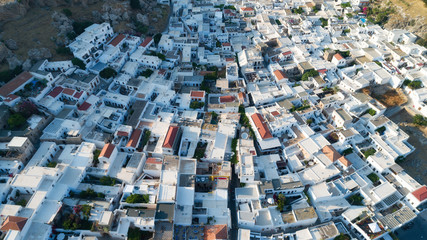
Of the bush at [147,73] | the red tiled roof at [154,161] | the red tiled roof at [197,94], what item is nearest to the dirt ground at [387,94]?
the red tiled roof at [197,94]

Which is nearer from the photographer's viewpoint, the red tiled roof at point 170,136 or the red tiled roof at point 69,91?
the red tiled roof at point 170,136

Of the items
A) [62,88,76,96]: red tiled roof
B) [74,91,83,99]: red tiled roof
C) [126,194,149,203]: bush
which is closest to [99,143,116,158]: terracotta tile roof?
[126,194,149,203]: bush

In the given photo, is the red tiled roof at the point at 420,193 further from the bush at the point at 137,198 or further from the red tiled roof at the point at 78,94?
the red tiled roof at the point at 78,94

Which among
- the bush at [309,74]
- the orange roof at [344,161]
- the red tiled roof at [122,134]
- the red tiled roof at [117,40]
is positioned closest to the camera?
the orange roof at [344,161]

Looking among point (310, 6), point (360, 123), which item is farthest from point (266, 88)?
point (310, 6)

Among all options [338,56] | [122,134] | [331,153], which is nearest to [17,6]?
[122,134]

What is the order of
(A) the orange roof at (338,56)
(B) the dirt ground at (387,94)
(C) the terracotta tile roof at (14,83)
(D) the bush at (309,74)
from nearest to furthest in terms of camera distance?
1. (C) the terracotta tile roof at (14,83)
2. (B) the dirt ground at (387,94)
3. (D) the bush at (309,74)
4. (A) the orange roof at (338,56)

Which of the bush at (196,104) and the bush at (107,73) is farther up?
the bush at (107,73)

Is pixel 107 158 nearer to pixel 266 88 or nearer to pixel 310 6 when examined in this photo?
pixel 266 88
